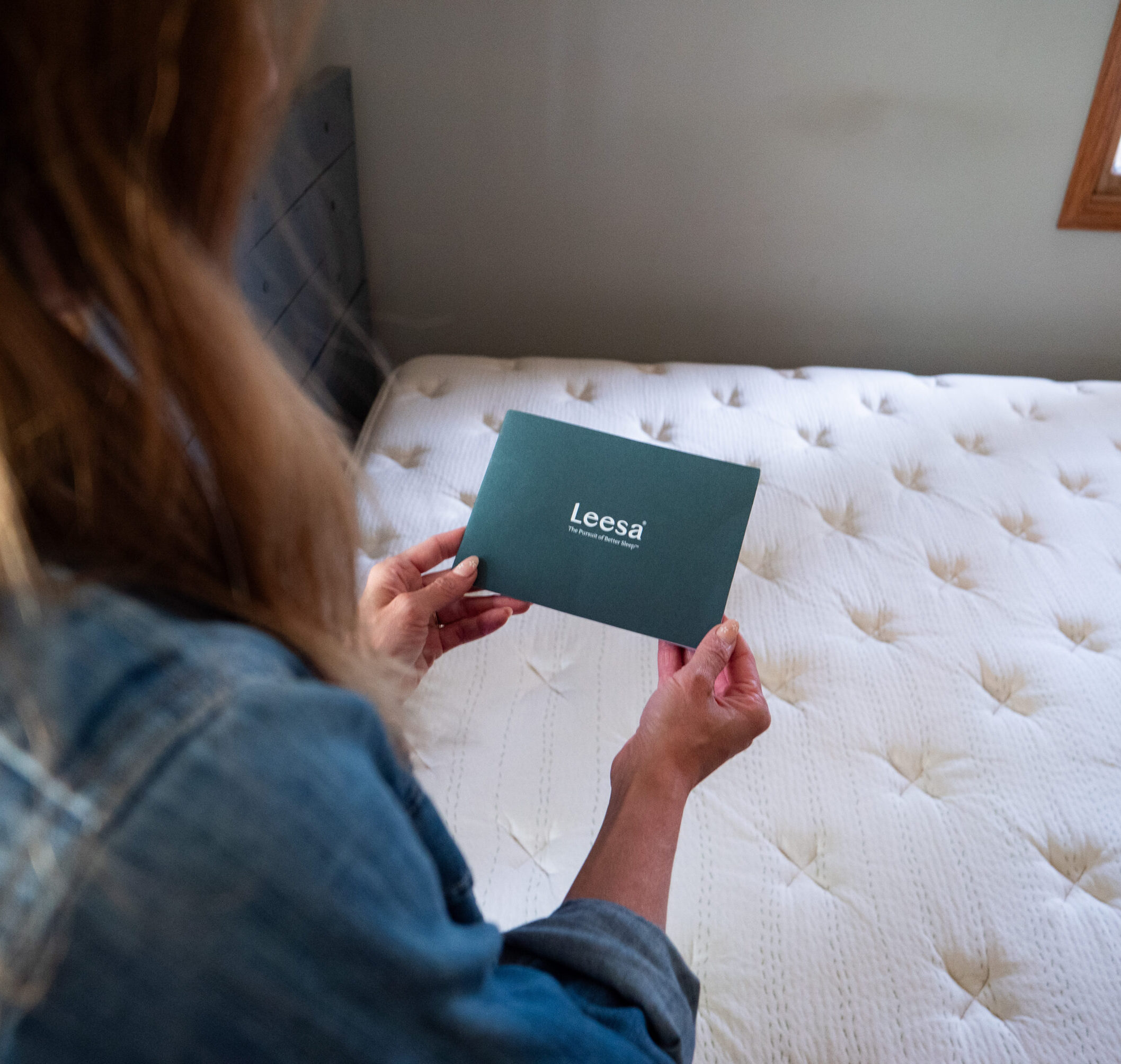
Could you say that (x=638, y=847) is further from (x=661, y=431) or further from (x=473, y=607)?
(x=661, y=431)

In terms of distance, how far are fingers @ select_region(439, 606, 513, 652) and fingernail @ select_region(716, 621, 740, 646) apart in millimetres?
244

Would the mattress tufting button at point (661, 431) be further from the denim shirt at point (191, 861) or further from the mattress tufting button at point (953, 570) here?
the denim shirt at point (191, 861)

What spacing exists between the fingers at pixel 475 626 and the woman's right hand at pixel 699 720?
21cm

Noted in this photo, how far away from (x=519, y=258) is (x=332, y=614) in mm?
1415

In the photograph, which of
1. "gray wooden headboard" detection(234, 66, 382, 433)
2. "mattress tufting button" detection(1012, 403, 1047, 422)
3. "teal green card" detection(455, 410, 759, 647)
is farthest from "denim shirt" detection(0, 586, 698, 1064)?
"mattress tufting button" detection(1012, 403, 1047, 422)

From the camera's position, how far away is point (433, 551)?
88 cm

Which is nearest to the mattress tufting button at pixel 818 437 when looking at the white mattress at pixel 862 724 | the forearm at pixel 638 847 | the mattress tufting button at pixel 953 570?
the white mattress at pixel 862 724

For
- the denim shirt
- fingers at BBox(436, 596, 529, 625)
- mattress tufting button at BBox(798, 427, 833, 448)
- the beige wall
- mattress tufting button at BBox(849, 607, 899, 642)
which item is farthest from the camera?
the beige wall

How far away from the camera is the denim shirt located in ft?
0.87

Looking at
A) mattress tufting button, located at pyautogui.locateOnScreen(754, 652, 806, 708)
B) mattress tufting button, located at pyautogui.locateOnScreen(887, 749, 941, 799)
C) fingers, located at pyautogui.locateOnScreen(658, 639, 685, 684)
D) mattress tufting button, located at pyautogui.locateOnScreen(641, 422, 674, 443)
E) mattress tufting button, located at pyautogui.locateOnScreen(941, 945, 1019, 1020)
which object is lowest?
mattress tufting button, located at pyautogui.locateOnScreen(941, 945, 1019, 1020)

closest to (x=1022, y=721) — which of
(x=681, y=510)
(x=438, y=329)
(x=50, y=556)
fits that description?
(x=681, y=510)

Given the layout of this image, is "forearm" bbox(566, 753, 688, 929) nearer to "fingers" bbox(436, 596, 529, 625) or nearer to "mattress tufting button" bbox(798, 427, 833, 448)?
"fingers" bbox(436, 596, 529, 625)

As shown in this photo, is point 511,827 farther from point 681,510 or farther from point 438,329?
point 438,329

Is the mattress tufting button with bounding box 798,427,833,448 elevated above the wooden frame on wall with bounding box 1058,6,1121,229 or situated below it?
below
